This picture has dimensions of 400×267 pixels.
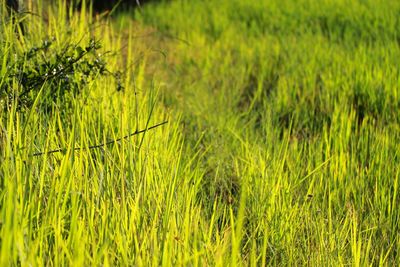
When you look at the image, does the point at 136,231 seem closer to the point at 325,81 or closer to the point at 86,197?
the point at 86,197

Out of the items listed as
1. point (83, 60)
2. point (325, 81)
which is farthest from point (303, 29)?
point (83, 60)

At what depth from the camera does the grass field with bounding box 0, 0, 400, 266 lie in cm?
137

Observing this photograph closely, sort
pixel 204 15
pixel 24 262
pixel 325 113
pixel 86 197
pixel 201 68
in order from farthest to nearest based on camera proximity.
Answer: pixel 204 15 < pixel 201 68 < pixel 325 113 < pixel 86 197 < pixel 24 262

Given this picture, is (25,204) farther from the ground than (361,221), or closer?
farther from the ground

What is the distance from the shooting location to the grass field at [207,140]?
137cm

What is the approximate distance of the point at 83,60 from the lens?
243cm

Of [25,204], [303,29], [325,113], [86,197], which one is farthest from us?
[303,29]

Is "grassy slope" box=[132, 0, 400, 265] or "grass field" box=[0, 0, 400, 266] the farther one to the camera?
"grassy slope" box=[132, 0, 400, 265]

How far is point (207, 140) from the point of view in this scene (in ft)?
8.92

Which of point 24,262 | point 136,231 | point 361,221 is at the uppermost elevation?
point 24,262

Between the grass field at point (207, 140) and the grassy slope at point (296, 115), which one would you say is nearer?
the grass field at point (207, 140)

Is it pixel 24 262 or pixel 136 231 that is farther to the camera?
pixel 136 231

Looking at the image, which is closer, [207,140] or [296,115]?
[207,140]

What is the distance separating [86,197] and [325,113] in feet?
5.76
